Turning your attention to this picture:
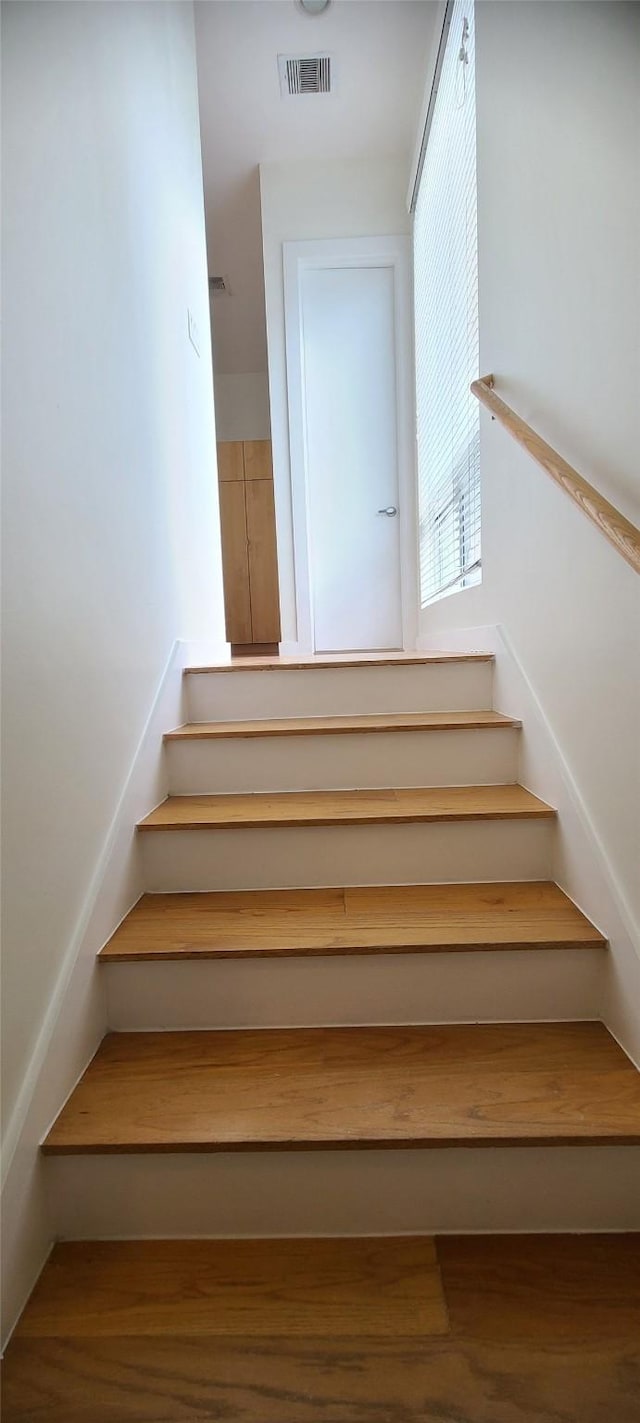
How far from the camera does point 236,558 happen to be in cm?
548

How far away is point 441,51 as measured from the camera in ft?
8.71

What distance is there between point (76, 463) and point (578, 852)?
126 centimetres

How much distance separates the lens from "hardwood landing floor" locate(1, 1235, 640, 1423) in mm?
808

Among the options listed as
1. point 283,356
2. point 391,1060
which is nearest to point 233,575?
point 283,356

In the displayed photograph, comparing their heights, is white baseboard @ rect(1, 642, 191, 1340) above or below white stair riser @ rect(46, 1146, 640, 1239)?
above

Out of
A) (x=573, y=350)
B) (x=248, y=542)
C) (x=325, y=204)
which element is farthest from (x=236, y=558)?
(x=573, y=350)

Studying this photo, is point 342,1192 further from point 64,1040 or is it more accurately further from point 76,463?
point 76,463

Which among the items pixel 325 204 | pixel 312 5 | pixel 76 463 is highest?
pixel 312 5

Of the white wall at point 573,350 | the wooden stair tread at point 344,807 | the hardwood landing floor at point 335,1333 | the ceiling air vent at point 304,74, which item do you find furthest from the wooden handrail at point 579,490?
the ceiling air vent at point 304,74

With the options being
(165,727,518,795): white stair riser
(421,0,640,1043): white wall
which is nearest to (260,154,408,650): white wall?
(421,0,640,1043): white wall

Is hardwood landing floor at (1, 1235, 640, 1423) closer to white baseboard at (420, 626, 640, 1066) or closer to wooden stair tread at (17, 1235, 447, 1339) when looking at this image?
wooden stair tread at (17, 1235, 447, 1339)

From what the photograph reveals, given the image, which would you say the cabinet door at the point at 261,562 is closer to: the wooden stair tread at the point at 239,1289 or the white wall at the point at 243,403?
the white wall at the point at 243,403

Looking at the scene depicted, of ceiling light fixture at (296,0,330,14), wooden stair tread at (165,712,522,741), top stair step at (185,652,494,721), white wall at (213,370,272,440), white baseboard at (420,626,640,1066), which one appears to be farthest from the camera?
white wall at (213,370,272,440)

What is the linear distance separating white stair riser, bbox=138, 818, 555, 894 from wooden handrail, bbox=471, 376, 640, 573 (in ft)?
2.24
